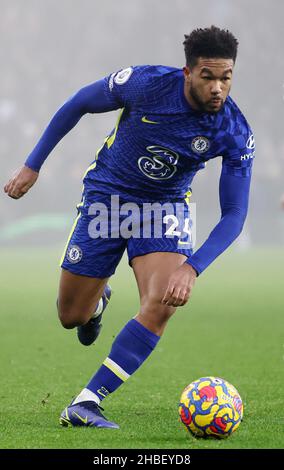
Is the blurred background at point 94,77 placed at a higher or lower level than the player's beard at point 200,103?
higher

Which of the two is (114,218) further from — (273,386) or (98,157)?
(273,386)

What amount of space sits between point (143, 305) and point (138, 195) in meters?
0.76

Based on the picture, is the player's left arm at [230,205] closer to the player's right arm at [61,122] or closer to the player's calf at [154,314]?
the player's calf at [154,314]

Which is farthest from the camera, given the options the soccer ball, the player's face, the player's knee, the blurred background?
the blurred background

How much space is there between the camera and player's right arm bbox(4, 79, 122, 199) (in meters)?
6.84

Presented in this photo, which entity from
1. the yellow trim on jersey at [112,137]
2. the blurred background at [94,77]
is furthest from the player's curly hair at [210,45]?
the blurred background at [94,77]

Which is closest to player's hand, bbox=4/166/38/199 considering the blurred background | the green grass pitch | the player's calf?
the player's calf

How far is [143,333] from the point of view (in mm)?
6570

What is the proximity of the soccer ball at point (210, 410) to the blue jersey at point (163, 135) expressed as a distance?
132 cm

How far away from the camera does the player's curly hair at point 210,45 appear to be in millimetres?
6316

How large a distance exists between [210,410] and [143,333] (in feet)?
2.60

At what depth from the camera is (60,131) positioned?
7012 millimetres

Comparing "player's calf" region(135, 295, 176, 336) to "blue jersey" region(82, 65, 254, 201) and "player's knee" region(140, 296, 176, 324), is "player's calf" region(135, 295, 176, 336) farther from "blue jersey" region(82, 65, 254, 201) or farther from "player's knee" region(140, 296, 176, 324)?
"blue jersey" region(82, 65, 254, 201)

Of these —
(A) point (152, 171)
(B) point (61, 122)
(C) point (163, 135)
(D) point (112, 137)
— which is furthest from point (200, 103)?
(B) point (61, 122)
